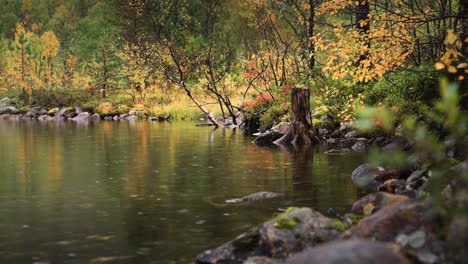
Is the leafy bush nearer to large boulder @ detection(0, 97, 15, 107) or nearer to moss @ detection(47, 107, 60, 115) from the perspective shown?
moss @ detection(47, 107, 60, 115)

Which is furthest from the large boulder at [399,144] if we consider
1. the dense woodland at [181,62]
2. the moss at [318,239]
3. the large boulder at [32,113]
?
the large boulder at [32,113]

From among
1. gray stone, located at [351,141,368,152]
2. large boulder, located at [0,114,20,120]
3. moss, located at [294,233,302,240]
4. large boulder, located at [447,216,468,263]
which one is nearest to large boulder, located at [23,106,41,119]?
large boulder, located at [0,114,20,120]

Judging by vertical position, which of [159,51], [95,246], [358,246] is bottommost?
[95,246]

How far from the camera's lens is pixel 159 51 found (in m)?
38.4

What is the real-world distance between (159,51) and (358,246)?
115 ft

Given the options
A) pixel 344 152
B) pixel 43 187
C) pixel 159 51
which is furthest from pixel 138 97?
pixel 43 187

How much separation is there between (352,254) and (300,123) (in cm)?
1556

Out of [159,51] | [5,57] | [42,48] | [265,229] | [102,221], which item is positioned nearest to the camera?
[265,229]

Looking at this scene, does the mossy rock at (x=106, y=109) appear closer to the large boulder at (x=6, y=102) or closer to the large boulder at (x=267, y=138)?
the large boulder at (x=6, y=102)

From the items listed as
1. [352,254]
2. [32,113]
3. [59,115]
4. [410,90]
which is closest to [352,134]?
[410,90]

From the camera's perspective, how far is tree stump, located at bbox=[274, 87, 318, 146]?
19.2 m

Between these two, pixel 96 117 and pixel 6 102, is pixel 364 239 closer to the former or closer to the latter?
pixel 96 117

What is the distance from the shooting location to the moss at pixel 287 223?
6.44m

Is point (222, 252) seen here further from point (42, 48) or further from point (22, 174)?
point (42, 48)
